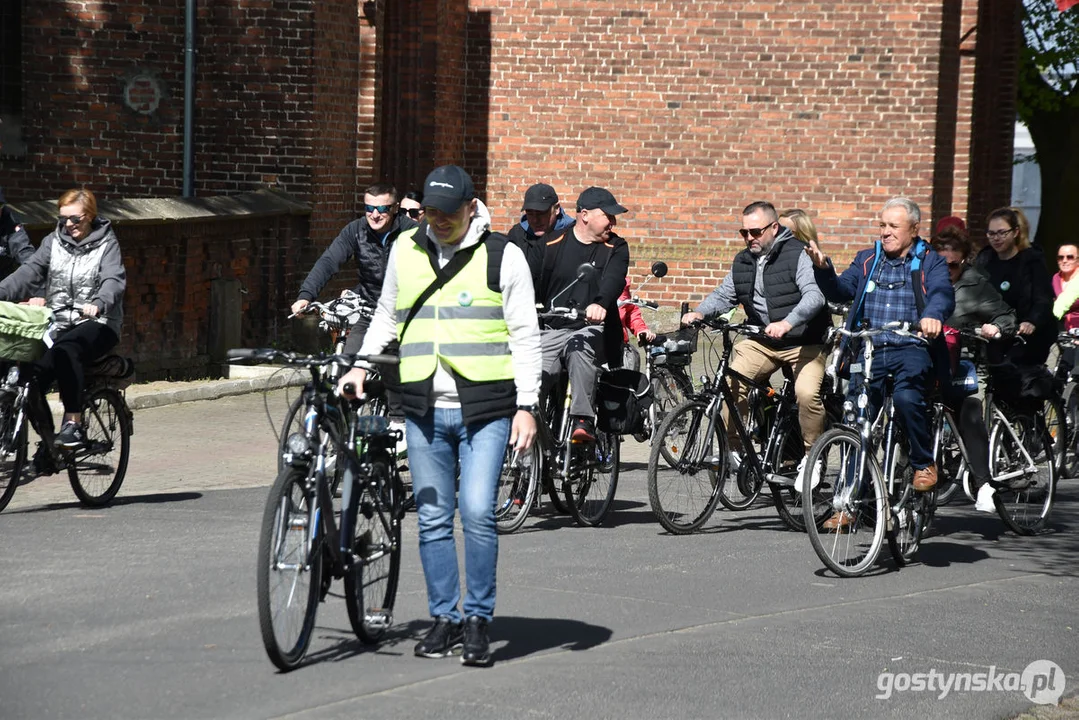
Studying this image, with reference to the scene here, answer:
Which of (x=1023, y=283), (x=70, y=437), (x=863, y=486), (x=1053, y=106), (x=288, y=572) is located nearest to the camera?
(x=288, y=572)

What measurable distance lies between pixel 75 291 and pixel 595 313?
9.91 ft

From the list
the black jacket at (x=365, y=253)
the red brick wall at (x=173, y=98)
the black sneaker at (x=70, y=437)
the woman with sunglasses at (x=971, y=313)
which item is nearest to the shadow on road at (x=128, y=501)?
the black sneaker at (x=70, y=437)

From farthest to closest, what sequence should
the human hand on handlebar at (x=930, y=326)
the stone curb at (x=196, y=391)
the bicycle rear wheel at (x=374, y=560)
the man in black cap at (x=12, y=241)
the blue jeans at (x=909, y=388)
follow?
the stone curb at (x=196, y=391), the man in black cap at (x=12, y=241), the blue jeans at (x=909, y=388), the human hand on handlebar at (x=930, y=326), the bicycle rear wheel at (x=374, y=560)

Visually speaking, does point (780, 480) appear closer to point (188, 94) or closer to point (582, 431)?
point (582, 431)

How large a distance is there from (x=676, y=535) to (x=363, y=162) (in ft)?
33.7

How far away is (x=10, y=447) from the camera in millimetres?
8672

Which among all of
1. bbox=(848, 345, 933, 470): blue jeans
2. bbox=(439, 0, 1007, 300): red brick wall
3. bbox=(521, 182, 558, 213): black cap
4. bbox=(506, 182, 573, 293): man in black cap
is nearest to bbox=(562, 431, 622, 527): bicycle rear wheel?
bbox=(506, 182, 573, 293): man in black cap

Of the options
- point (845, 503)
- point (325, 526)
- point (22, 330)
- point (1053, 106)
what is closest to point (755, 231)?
point (845, 503)

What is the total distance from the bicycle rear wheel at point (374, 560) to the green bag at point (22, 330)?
323 cm

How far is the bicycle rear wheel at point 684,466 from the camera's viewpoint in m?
8.87

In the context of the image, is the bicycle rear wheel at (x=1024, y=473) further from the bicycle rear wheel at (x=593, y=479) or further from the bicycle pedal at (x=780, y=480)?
the bicycle rear wheel at (x=593, y=479)

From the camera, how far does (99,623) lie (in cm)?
655

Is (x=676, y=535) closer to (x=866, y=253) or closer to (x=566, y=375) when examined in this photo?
(x=566, y=375)

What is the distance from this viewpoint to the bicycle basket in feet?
30.5
